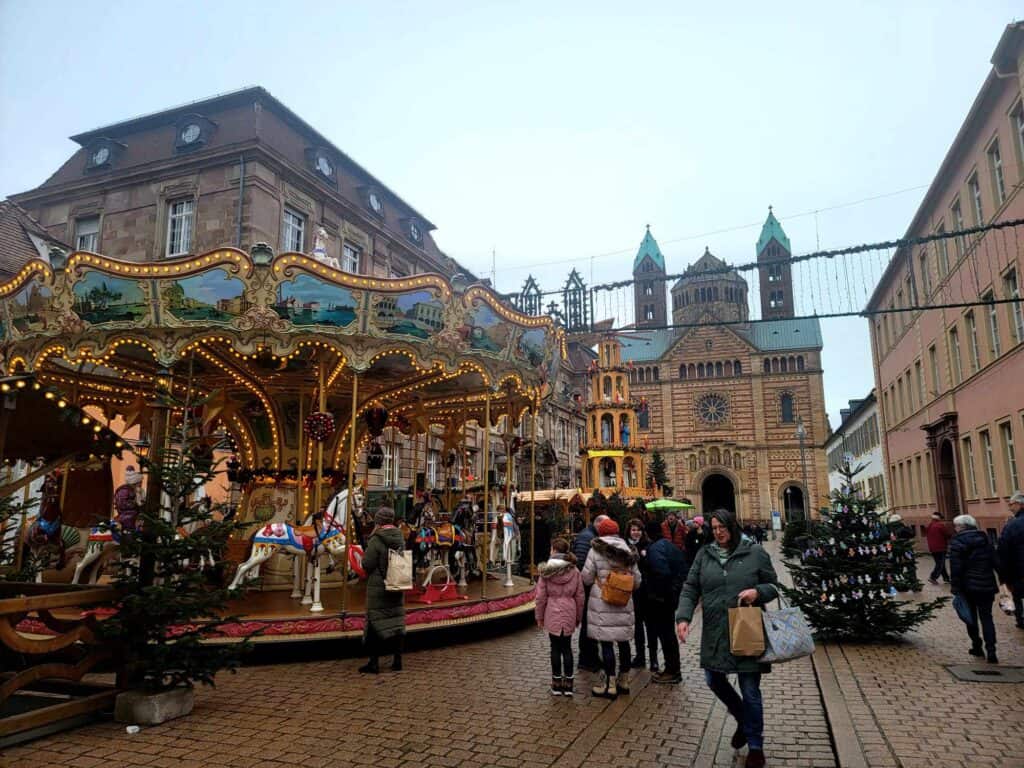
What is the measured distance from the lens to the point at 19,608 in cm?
575

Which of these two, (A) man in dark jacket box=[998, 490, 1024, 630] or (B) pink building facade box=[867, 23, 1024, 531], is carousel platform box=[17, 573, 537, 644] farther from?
(B) pink building facade box=[867, 23, 1024, 531]

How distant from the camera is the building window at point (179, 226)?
878 inches

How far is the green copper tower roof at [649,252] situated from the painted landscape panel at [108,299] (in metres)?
76.0

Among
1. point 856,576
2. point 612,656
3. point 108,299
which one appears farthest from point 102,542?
point 856,576

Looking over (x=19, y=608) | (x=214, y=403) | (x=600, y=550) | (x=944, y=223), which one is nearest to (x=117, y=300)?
(x=214, y=403)

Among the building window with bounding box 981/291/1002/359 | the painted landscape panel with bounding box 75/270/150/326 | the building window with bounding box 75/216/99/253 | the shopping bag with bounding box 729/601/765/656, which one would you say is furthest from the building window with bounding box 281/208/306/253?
the building window with bounding box 981/291/1002/359

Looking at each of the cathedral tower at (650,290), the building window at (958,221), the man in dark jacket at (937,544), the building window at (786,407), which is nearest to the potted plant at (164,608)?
the man in dark jacket at (937,544)

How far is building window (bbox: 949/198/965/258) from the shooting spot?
23.4 metres

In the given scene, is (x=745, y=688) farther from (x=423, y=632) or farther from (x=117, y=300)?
(x=117, y=300)

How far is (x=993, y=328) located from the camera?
70.3ft

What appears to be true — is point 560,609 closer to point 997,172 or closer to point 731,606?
point 731,606

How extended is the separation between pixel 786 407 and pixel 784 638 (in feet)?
212

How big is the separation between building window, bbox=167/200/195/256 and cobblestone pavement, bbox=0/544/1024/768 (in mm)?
17366

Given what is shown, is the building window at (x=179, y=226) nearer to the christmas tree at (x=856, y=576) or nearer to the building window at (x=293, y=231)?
the building window at (x=293, y=231)
